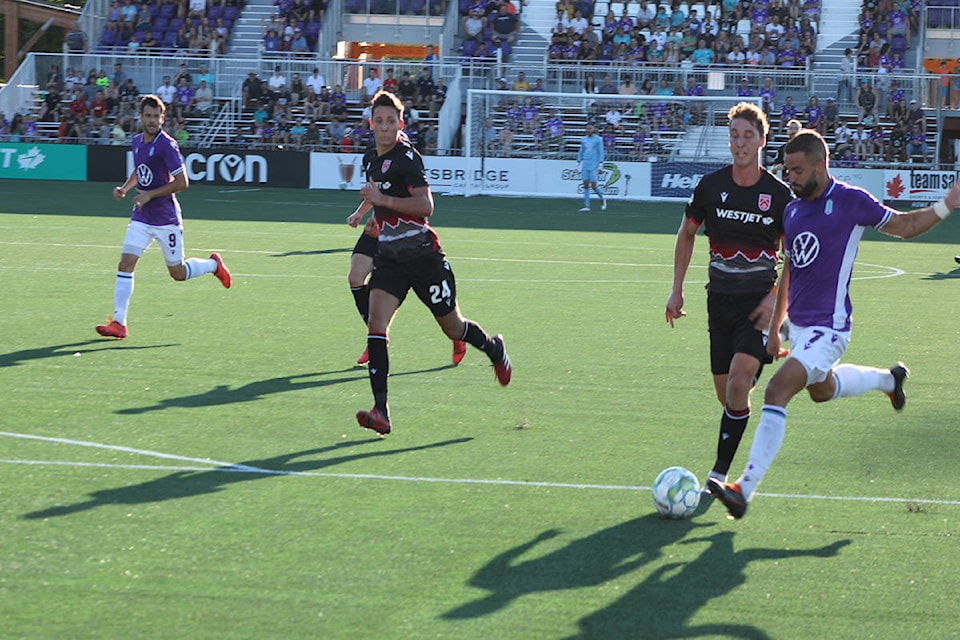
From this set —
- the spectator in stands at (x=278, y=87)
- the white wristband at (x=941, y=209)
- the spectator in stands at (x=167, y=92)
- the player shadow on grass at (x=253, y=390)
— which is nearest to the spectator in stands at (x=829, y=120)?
the spectator in stands at (x=278, y=87)

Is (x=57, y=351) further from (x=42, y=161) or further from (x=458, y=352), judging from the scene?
(x=42, y=161)

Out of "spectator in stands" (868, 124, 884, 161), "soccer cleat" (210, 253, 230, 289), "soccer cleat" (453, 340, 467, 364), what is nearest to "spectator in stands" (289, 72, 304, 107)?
"spectator in stands" (868, 124, 884, 161)

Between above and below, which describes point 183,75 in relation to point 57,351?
above

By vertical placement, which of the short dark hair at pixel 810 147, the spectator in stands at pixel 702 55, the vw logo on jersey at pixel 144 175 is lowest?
the vw logo on jersey at pixel 144 175

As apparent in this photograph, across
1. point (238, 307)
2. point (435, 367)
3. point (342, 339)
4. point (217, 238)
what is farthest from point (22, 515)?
point (217, 238)

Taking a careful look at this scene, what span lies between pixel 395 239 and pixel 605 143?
83.2 feet

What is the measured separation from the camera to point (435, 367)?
10531 millimetres

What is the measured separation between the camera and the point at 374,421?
783 cm

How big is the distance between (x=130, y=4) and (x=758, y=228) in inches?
1546

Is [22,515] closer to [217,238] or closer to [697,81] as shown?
[217,238]

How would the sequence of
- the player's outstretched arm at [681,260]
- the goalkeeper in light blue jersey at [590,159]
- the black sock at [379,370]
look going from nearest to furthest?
the player's outstretched arm at [681,260] < the black sock at [379,370] < the goalkeeper in light blue jersey at [590,159]

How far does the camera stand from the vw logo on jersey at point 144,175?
1204cm

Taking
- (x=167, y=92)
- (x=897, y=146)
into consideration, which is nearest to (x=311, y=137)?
(x=167, y=92)

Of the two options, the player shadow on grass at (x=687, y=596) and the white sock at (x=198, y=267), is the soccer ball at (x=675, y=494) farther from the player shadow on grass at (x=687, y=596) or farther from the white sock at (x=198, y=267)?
the white sock at (x=198, y=267)
